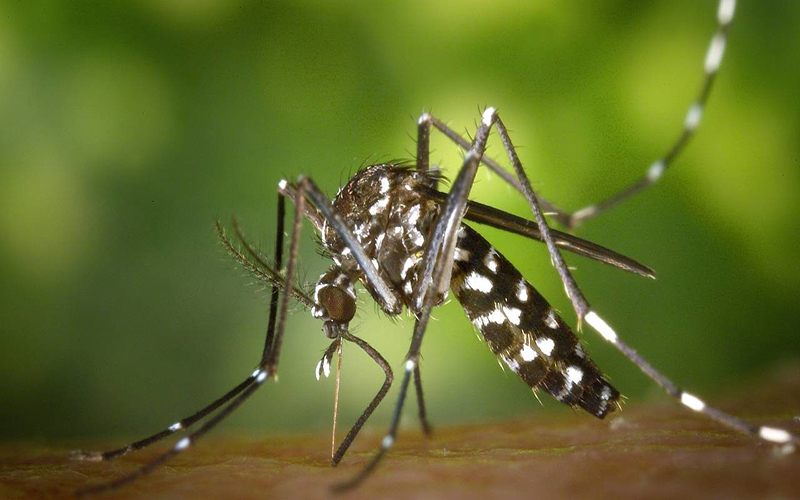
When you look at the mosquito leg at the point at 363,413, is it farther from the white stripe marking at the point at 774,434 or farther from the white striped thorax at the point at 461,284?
the white stripe marking at the point at 774,434

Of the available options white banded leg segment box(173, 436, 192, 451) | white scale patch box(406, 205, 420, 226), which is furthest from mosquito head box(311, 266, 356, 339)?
white banded leg segment box(173, 436, 192, 451)

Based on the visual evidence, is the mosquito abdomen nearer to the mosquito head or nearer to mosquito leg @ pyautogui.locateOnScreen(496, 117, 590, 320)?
mosquito leg @ pyautogui.locateOnScreen(496, 117, 590, 320)

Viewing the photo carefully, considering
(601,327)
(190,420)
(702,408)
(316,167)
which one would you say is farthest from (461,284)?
(316,167)

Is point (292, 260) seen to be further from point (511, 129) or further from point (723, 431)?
point (511, 129)

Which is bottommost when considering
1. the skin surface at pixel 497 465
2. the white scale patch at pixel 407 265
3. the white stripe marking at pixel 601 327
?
the skin surface at pixel 497 465

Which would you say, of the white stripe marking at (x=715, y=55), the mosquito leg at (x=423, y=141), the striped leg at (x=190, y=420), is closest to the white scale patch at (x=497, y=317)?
the mosquito leg at (x=423, y=141)

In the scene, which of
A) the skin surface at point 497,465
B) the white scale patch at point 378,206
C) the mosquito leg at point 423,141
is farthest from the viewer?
the mosquito leg at point 423,141

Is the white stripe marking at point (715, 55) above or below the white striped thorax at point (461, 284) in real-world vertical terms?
above
